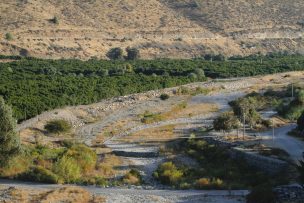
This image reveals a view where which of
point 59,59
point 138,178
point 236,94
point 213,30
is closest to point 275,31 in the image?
point 213,30

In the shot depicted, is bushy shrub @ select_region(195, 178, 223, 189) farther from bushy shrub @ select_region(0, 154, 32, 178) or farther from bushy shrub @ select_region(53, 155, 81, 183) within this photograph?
bushy shrub @ select_region(0, 154, 32, 178)

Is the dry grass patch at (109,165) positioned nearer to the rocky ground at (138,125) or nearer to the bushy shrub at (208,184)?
the rocky ground at (138,125)

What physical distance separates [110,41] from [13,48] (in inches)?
964

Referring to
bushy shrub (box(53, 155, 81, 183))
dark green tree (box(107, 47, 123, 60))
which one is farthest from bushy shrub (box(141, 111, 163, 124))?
dark green tree (box(107, 47, 123, 60))

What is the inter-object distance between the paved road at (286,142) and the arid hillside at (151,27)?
73.7m

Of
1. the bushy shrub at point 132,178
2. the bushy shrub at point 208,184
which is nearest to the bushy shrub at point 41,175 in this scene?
the bushy shrub at point 132,178

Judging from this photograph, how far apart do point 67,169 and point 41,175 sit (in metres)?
2.11

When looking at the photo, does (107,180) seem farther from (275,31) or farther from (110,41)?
(275,31)

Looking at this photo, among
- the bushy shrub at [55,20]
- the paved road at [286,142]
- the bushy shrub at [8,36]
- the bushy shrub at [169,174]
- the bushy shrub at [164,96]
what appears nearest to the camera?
the bushy shrub at [169,174]

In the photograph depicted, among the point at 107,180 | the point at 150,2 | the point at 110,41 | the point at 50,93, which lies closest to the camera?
→ the point at 107,180

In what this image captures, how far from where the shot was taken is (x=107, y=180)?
34.8 metres

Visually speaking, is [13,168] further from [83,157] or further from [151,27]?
[151,27]

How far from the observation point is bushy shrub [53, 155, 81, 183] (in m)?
34.1

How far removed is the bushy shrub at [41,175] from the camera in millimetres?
33031
